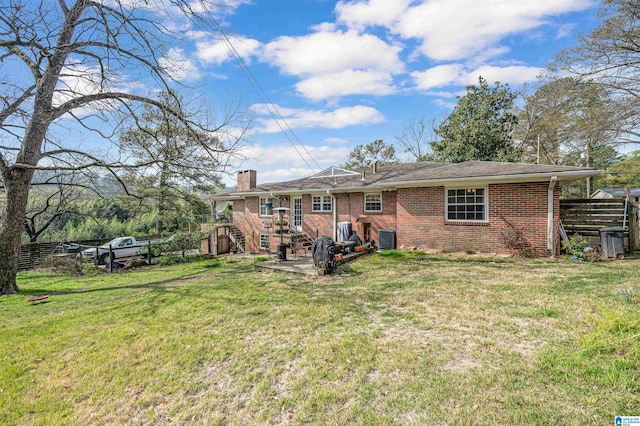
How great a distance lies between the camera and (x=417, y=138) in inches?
1262

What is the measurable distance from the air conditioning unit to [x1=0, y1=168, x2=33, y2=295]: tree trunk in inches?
481

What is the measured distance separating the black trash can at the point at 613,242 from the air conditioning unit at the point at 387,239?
6596mm

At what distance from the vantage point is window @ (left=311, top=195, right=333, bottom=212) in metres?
14.9

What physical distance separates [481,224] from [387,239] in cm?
359

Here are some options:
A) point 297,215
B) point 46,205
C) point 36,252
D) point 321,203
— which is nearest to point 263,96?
point 321,203

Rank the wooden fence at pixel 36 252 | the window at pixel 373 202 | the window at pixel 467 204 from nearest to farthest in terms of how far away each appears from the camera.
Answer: the window at pixel 467 204 → the window at pixel 373 202 → the wooden fence at pixel 36 252

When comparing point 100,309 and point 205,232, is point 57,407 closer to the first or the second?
point 100,309

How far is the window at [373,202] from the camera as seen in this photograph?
13148mm

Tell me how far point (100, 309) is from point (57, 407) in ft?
12.7

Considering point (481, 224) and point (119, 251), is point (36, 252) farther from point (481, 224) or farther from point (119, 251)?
point (481, 224)

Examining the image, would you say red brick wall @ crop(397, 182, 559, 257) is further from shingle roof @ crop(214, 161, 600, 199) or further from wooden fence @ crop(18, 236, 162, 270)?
wooden fence @ crop(18, 236, 162, 270)

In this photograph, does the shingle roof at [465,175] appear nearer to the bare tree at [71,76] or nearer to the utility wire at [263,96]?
the utility wire at [263,96]

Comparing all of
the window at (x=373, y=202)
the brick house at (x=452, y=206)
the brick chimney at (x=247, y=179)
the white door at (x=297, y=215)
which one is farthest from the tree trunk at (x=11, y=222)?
the brick chimney at (x=247, y=179)

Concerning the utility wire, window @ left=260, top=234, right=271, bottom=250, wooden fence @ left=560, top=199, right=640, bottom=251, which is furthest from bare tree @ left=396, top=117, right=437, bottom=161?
wooden fence @ left=560, top=199, right=640, bottom=251
